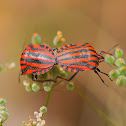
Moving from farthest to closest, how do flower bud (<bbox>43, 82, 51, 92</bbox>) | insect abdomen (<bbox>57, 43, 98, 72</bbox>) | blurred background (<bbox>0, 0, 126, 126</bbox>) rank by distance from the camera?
blurred background (<bbox>0, 0, 126, 126</bbox>) → insect abdomen (<bbox>57, 43, 98, 72</bbox>) → flower bud (<bbox>43, 82, 51, 92</bbox>)

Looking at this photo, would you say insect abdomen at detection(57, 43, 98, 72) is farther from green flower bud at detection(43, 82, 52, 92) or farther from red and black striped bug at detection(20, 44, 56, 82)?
green flower bud at detection(43, 82, 52, 92)

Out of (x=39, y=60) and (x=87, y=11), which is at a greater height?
(x=87, y=11)

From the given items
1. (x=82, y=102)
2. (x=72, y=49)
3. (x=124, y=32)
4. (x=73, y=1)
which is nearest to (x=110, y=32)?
(x=124, y=32)

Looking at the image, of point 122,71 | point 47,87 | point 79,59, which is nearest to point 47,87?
point 47,87

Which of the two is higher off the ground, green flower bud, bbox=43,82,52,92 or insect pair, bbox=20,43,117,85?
insect pair, bbox=20,43,117,85

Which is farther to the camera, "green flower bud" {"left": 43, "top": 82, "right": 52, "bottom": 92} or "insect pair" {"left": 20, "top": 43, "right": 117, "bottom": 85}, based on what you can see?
"insect pair" {"left": 20, "top": 43, "right": 117, "bottom": 85}

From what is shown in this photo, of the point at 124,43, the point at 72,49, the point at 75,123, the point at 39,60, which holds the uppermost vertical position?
the point at 124,43

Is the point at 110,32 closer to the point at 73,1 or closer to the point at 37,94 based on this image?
the point at 73,1

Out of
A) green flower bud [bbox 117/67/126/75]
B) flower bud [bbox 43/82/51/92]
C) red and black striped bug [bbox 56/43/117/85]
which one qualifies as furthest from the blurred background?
flower bud [bbox 43/82/51/92]

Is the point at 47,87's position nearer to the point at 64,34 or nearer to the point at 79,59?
the point at 79,59
